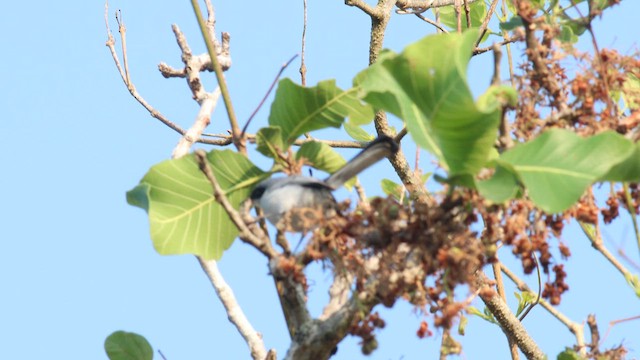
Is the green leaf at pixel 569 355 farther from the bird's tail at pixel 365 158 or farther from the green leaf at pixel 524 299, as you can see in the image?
the green leaf at pixel 524 299

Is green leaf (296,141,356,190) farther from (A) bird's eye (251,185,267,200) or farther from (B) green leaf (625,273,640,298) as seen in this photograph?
(B) green leaf (625,273,640,298)

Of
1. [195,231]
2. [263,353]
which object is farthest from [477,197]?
[263,353]

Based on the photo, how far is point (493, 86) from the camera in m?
2.02

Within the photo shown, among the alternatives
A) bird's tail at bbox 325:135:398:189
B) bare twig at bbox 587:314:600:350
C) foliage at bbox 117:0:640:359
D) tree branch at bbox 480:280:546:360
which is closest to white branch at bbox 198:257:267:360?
foliage at bbox 117:0:640:359

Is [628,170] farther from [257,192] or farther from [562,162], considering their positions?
[257,192]

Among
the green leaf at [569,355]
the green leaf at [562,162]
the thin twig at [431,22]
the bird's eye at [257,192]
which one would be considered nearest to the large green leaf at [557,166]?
the green leaf at [562,162]

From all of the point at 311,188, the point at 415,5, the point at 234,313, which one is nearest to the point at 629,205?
the point at 311,188

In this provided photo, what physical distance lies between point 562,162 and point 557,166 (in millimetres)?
A: 13

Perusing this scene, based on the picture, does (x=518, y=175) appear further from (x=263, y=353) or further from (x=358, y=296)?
(x=263, y=353)

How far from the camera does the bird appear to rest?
225 cm

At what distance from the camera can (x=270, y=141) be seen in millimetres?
2383

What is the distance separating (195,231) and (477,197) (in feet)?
2.54

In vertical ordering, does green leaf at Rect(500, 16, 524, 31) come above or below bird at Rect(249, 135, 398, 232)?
above

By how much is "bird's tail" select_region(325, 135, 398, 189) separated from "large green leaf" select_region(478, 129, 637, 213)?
34 centimetres
